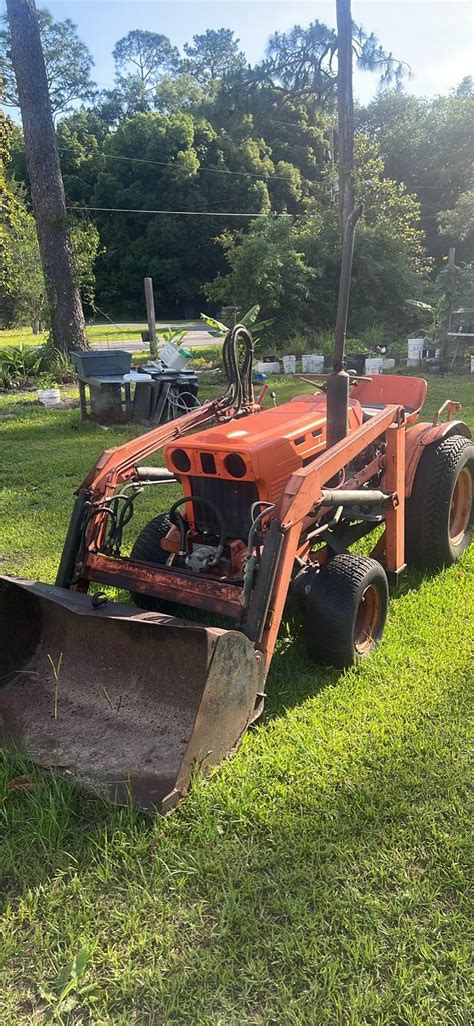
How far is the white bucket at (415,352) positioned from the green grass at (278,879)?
35.3 ft

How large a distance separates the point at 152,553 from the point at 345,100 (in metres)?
14.3

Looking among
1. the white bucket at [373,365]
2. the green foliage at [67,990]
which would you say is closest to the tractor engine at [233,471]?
the green foliage at [67,990]

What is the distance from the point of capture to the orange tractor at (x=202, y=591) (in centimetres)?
232

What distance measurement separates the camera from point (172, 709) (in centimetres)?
248

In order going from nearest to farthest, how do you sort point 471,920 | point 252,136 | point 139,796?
point 471,920 < point 139,796 < point 252,136

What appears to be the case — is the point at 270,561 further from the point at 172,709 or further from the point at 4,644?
the point at 4,644

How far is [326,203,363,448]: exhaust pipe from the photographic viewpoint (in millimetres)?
2674

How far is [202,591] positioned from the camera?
2.63 m

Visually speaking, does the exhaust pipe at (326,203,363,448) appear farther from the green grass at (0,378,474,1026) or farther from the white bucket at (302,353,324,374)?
the white bucket at (302,353,324,374)

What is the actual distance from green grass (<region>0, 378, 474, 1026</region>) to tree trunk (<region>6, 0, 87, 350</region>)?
9889 mm

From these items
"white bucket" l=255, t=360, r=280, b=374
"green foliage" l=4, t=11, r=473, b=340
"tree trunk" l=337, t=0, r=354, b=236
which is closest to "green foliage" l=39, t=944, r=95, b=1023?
"white bucket" l=255, t=360, r=280, b=374

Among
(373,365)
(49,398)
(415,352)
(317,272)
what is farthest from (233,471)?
(317,272)

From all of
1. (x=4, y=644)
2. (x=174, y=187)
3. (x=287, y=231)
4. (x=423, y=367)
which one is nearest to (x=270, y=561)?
(x=4, y=644)

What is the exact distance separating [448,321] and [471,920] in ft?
39.5
